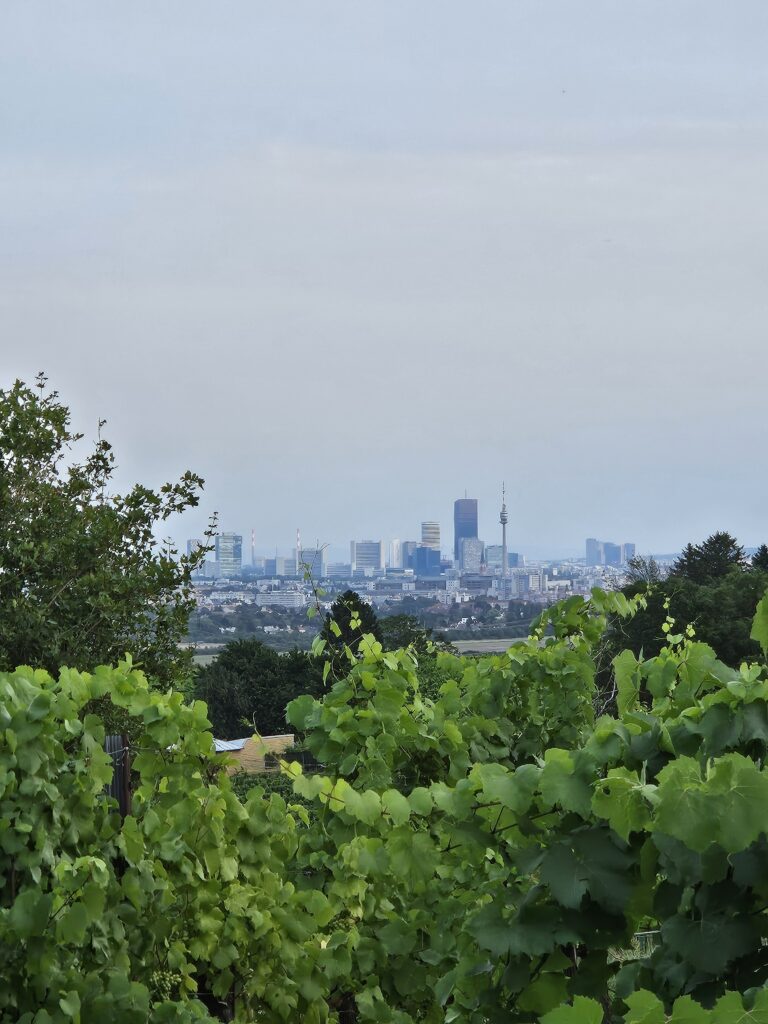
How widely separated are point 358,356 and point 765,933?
400ft

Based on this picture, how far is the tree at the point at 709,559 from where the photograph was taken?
48.0m

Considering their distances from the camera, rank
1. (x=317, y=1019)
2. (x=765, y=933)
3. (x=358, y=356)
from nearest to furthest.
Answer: (x=765, y=933)
(x=317, y=1019)
(x=358, y=356)

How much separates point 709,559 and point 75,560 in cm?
3954

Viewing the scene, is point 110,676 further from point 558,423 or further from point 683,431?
point 683,431

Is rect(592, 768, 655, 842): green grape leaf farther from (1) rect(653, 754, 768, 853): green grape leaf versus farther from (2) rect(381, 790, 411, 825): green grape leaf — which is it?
(2) rect(381, 790, 411, 825): green grape leaf

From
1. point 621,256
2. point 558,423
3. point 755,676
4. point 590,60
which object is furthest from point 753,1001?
point 558,423

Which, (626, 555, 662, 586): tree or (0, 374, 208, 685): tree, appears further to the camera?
(626, 555, 662, 586): tree

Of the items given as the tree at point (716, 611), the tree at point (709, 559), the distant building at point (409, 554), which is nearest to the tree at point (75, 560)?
the tree at point (716, 611)

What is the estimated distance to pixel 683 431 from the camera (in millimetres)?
166000

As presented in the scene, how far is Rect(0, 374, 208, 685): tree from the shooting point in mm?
12539

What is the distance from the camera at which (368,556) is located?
185875 mm

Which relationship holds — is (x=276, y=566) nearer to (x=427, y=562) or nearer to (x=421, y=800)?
(x=427, y=562)

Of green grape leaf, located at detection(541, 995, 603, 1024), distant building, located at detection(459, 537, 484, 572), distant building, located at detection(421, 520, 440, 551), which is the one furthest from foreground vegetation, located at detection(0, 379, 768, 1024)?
distant building, located at detection(421, 520, 440, 551)

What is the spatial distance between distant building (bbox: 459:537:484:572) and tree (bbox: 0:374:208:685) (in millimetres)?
160389
